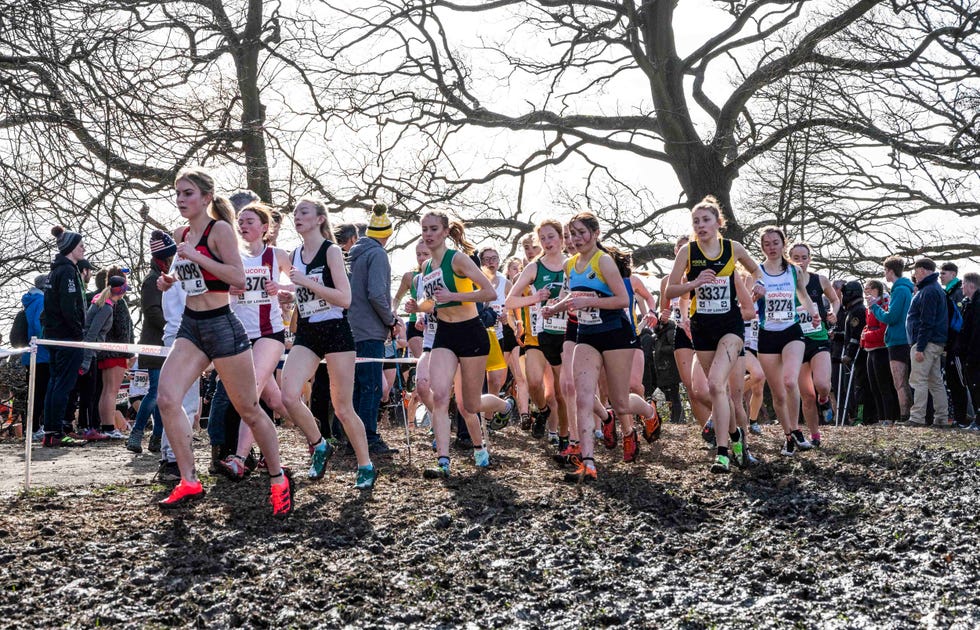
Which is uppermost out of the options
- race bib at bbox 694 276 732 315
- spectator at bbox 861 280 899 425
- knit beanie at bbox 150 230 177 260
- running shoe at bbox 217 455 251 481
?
knit beanie at bbox 150 230 177 260

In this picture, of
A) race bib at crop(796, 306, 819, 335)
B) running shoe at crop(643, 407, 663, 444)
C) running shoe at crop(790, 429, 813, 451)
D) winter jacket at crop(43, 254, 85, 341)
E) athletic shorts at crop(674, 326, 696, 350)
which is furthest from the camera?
athletic shorts at crop(674, 326, 696, 350)

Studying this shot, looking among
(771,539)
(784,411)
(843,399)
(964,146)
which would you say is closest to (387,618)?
(771,539)

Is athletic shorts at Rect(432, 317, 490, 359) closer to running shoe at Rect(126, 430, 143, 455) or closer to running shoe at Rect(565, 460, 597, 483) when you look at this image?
running shoe at Rect(565, 460, 597, 483)

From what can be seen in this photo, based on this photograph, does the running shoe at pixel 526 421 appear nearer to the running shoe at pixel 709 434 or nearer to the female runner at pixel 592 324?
the running shoe at pixel 709 434

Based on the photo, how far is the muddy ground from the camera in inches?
159

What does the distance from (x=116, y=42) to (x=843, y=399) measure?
1242cm

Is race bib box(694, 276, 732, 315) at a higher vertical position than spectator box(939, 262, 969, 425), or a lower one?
higher

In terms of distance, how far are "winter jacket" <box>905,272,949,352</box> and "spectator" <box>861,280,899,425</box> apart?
4.19 feet

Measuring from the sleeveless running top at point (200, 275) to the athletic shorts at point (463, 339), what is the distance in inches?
88.5

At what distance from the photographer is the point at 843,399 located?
51.6 feet

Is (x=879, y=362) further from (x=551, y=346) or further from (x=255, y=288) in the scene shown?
(x=255, y=288)

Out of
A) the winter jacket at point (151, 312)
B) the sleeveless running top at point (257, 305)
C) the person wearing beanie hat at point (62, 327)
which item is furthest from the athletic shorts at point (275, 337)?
the person wearing beanie hat at point (62, 327)

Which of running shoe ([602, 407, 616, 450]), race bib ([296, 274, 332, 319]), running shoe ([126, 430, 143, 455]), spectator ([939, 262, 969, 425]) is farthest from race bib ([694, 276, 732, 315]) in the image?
spectator ([939, 262, 969, 425])

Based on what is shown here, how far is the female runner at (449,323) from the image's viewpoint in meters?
7.46
